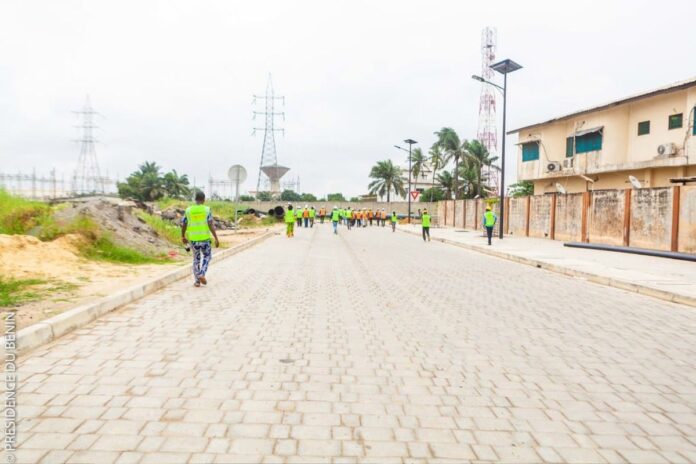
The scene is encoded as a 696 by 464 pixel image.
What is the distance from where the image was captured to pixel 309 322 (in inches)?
244

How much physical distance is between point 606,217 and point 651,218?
2469mm

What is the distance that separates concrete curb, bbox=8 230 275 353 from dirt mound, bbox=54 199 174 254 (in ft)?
11.9

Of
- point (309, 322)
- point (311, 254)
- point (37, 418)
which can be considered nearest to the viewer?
point (37, 418)

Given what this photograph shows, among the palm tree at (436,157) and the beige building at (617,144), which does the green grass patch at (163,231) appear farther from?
the palm tree at (436,157)

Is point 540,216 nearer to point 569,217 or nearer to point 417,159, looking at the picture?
point 569,217

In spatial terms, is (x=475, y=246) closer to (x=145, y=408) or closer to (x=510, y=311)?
(x=510, y=311)

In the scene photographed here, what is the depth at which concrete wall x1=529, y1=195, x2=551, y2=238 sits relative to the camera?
24203mm

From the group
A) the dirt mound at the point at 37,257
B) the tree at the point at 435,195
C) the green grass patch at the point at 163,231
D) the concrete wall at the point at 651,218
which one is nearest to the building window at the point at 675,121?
the concrete wall at the point at 651,218

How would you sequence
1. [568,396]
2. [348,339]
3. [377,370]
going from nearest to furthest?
[568,396] → [377,370] → [348,339]

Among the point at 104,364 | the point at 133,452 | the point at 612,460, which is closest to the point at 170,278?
the point at 104,364

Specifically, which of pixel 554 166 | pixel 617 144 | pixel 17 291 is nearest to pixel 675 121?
pixel 617 144

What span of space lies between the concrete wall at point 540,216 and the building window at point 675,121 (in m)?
8.36

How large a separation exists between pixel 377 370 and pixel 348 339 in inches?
42.8

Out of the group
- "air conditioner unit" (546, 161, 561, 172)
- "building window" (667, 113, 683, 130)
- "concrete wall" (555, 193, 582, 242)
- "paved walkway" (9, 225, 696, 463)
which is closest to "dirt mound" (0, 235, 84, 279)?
"paved walkway" (9, 225, 696, 463)
